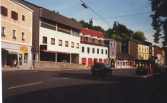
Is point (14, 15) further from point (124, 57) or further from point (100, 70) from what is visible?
point (124, 57)

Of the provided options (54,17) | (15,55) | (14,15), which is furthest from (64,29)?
(14,15)

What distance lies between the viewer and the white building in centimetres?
6681

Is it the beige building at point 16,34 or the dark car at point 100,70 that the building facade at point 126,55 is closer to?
the beige building at point 16,34

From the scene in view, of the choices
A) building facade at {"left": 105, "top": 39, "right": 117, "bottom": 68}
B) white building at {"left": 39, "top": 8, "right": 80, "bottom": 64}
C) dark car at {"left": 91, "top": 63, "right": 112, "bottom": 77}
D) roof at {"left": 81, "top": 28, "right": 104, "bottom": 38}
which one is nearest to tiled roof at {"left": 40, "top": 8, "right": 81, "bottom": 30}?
white building at {"left": 39, "top": 8, "right": 80, "bottom": 64}

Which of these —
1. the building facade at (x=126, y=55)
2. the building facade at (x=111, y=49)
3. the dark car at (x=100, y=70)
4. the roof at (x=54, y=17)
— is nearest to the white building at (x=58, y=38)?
the roof at (x=54, y=17)

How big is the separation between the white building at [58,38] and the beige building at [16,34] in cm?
493

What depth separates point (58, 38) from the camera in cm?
7312

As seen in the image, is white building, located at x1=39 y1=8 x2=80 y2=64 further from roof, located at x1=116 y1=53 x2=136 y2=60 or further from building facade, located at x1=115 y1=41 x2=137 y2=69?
roof, located at x1=116 y1=53 x2=136 y2=60

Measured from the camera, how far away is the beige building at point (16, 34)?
52469 millimetres

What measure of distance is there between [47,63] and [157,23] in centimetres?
3552

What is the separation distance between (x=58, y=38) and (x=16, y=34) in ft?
57.2

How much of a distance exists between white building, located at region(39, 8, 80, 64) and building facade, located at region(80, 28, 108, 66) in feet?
15.2

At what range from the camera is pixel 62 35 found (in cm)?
7500

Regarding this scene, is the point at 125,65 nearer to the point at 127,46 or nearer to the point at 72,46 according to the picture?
the point at 127,46
